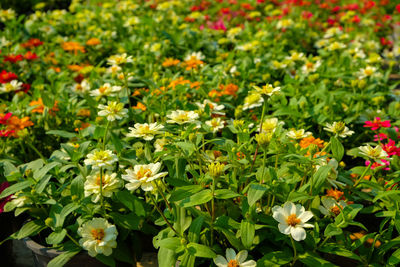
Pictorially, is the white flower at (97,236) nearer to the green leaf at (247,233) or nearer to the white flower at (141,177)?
the white flower at (141,177)

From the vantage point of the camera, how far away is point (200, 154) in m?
1.29

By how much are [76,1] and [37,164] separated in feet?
10.2

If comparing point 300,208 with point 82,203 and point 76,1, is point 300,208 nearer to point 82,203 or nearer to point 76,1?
point 82,203

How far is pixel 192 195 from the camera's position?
109cm

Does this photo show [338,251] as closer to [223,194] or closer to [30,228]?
[223,194]

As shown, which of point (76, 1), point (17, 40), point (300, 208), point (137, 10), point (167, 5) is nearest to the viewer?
point (300, 208)

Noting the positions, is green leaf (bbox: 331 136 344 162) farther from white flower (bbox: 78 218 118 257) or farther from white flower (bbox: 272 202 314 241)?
white flower (bbox: 78 218 118 257)

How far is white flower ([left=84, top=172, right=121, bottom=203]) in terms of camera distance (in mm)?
1214

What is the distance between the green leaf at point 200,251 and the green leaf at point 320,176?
1.21 ft

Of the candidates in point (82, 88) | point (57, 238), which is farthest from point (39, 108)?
point (57, 238)

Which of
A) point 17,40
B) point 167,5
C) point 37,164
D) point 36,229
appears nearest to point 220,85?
point 37,164

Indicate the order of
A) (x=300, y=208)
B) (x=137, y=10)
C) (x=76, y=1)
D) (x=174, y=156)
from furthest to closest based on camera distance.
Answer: (x=76, y=1)
(x=137, y=10)
(x=174, y=156)
(x=300, y=208)

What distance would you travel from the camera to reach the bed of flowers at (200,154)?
1.12 metres

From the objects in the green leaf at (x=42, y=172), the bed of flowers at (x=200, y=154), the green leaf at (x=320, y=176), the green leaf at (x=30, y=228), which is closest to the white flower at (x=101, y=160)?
the bed of flowers at (x=200, y=154)
